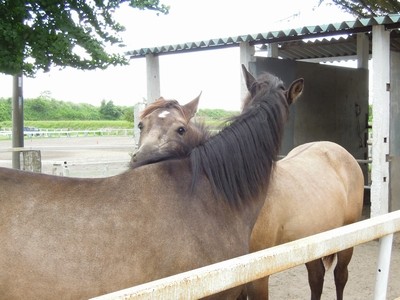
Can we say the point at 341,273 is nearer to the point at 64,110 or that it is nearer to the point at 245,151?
the point at 245,151

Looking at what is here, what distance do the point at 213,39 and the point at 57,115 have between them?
173 ft

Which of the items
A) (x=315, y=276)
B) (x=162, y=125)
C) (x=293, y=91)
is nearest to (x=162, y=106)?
(x=162, y=125)

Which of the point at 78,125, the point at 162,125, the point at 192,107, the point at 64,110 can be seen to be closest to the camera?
the point at 162,125

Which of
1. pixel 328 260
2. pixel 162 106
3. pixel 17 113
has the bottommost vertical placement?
pixel 328 260

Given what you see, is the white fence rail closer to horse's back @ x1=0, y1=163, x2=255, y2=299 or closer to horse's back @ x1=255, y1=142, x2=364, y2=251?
horse's back @ x1=0, y1=163, x2=255, y2=299

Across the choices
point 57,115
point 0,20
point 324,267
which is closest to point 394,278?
point 324,267

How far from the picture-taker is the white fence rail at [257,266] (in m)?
1.10

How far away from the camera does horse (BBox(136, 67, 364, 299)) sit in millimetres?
3279

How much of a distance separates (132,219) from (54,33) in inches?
125

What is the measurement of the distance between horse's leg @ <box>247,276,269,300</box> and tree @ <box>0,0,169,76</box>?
3.03 metres

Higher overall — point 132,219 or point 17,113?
point 17,113

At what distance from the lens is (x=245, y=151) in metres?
2.53

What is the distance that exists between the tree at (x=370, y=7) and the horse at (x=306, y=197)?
7.31m

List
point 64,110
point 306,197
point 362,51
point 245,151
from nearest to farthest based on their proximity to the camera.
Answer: point 245,151 < point 306,197 < point 362,51 < point 64,110
